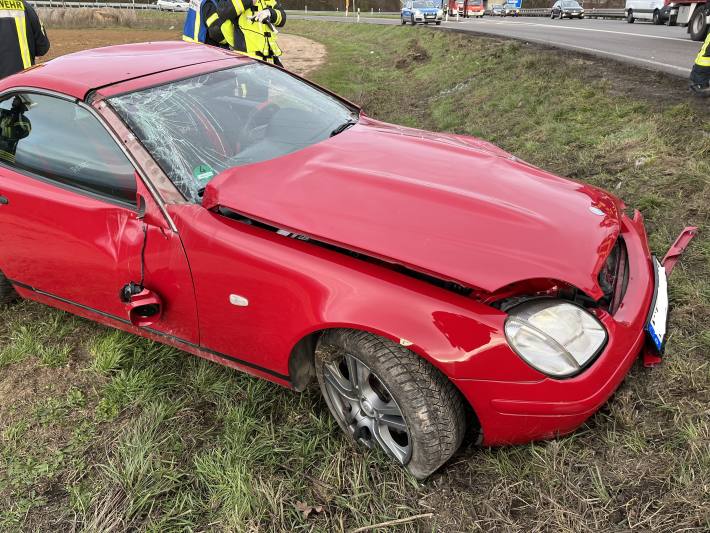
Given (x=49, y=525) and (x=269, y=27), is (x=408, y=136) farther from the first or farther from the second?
(x=269, y=27)

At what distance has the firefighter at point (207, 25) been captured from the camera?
5.14m

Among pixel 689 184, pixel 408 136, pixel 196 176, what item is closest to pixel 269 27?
pixel 408 136

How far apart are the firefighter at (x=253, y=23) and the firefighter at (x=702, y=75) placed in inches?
169

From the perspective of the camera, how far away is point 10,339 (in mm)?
2945

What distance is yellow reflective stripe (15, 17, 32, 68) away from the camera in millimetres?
Result: 4516

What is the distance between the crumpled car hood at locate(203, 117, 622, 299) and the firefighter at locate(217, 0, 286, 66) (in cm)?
336

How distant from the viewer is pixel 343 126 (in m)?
2.88

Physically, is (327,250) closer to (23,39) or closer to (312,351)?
(312,351)

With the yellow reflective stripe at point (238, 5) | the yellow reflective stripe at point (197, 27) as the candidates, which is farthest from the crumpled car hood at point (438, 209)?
the yellow reflective stripe at point (197, 27)

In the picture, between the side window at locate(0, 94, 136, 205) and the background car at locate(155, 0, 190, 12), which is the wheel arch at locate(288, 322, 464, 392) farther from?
the background car at locate(155, 0, 190, 12)

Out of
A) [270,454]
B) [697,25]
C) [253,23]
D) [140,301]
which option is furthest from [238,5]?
[697,25]

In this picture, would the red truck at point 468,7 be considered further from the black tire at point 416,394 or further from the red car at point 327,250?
the black tire at point 416,394

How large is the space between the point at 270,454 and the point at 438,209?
120cm

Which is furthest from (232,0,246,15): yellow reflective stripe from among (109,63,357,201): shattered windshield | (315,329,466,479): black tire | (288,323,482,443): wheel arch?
(315,329,466,479): black tire
